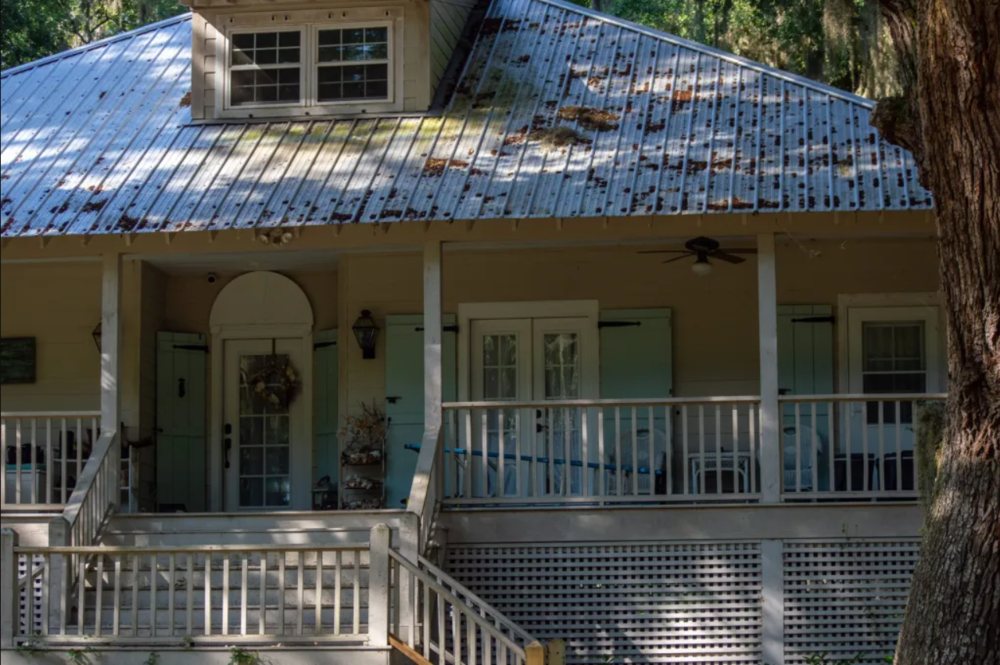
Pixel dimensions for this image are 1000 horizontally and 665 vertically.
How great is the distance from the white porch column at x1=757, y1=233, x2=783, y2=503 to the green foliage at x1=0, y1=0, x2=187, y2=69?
55.9 ft

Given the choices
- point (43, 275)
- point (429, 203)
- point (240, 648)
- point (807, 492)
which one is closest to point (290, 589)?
point (240, 648)

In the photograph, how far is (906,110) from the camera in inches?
323

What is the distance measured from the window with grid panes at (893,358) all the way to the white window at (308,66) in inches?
207

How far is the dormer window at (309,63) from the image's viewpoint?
14078 mm

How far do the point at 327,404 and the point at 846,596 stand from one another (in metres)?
5.82

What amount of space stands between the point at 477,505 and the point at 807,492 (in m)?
2.70

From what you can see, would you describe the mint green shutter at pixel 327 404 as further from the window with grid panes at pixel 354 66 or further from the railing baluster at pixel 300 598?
the railing baluster at pixel 300 598

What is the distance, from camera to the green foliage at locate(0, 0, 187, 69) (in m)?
24.7

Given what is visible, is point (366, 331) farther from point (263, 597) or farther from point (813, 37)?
point (813, 37)

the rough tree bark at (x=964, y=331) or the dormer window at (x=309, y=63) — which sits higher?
the dormer window at (x=309, y=63)

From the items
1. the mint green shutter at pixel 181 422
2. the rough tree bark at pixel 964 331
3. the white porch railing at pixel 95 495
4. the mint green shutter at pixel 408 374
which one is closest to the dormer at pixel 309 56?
the mint green shutter at pixel 408 374

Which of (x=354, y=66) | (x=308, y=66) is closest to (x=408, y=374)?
(x=354, y=66)

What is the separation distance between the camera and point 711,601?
11.6 meters

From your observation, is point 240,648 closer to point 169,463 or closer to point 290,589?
point 290,589
